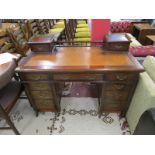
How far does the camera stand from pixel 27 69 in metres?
1.29

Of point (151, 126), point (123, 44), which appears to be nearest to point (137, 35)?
point (123, 44)

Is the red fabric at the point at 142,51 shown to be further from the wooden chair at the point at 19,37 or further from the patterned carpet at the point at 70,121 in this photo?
the wooden chair at the point at 19,37

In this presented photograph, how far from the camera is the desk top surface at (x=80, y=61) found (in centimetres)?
127

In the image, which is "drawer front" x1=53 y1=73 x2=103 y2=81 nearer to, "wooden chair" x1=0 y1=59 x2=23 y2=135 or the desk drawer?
the desk drawer

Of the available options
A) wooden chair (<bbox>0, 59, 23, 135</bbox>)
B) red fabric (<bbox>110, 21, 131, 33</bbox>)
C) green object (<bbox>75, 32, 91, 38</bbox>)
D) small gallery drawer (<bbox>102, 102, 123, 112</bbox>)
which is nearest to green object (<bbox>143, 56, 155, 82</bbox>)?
small gallery drawer (<bbox>102, 102, 123, 112</bbox>)

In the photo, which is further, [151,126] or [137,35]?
[137,35]

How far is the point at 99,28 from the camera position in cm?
175

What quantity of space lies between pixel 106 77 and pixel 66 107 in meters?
0.88

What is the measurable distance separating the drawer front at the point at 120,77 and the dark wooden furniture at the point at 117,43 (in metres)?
0.36

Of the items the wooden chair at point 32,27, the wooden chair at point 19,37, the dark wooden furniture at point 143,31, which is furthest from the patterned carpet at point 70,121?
the dark wooden furniture at point 143,31

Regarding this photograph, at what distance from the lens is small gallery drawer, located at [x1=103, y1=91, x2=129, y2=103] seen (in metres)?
1.48
